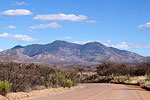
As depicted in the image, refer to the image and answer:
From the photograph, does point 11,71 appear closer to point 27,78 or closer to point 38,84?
point 27,78

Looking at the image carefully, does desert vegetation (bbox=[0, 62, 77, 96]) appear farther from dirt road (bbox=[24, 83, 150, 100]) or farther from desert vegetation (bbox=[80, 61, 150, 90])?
desert vegetation (bbox=[80, 61, 150, 90])

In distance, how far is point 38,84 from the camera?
33.3 m

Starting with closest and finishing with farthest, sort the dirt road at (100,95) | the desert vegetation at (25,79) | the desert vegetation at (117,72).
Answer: the dirt road at (100,95) → the desert vegetation at (25,79) → the desert vegetation at (117,72)

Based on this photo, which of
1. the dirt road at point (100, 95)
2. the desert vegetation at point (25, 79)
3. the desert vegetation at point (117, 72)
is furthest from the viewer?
the desert vegetation at point (117, 72)

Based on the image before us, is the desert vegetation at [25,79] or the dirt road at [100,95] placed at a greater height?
the desert vegetation at [25,79]

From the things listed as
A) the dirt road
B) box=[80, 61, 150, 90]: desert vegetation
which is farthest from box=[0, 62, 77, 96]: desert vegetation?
box=[80, 61, 150, 90]: desert vegetation

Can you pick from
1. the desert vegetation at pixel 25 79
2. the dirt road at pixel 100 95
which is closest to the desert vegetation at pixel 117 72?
the desert vegetation at pixel 25 79

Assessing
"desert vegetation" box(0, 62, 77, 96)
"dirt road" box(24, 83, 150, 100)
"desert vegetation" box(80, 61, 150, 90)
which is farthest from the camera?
"desert vegetation" box(80, 61, 150, 90)

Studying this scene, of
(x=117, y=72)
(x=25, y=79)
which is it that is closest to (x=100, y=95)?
(x=25, y=79)

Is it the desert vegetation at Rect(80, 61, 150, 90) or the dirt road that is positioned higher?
the desert vegetation at Rect(80, 61, 150, 90)

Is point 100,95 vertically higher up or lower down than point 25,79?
lower down

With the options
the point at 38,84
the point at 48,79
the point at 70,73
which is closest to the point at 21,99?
the point at 38,84

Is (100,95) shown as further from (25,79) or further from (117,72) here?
(117,72)

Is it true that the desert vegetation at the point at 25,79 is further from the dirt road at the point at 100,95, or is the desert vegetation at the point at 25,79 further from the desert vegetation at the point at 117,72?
the desert vegetation at the point at 117,72
